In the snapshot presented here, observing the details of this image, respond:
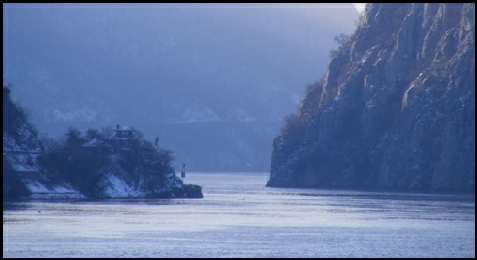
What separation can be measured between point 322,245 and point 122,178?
7057 cm

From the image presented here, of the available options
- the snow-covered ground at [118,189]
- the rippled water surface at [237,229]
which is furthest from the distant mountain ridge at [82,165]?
the rippled water surface at [237,229]

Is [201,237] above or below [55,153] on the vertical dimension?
below

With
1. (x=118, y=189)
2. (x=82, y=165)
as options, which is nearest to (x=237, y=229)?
(x=82, y=165)

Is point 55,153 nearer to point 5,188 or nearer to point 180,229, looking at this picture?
point 5,188

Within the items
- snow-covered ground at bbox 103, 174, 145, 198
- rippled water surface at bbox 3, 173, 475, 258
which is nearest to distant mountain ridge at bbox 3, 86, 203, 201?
snow-covered ground at bbox 103, 174, 145, 198

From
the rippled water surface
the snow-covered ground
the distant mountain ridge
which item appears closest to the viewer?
the rippled water surface

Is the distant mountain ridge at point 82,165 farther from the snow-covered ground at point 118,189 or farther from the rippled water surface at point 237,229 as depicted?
the rippled water surface at point 237,229

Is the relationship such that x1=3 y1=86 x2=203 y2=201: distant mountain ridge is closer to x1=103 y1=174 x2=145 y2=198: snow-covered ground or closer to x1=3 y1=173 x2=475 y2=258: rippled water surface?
x1=103 y1=174 x2=145 y2=198: snow-covered ground

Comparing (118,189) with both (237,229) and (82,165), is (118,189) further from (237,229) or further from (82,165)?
(237,229)

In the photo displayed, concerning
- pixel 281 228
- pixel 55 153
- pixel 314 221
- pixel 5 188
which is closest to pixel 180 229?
pixel 281 228

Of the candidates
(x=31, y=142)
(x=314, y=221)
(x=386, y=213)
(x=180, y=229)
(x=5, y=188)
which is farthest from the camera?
(x=31, y=142)

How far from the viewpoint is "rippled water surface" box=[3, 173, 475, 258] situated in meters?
97.9

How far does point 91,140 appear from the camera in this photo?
173750 mm

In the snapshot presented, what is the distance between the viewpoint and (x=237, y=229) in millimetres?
117938
